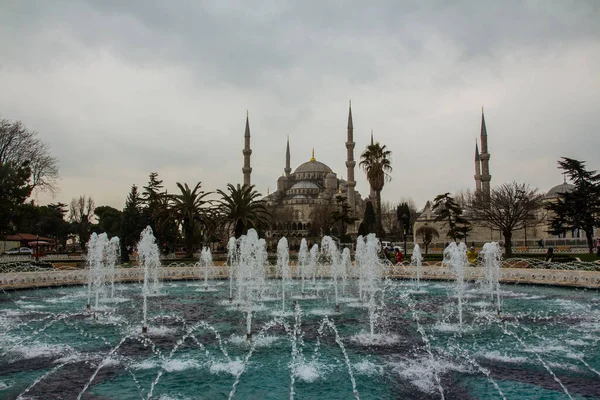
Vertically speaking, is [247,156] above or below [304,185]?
above

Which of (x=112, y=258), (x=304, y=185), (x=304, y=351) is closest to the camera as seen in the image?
(x=304, y=351)

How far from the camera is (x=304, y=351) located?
721 cm

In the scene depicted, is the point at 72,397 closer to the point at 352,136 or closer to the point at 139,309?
the point at 139,309

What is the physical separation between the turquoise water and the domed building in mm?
40903

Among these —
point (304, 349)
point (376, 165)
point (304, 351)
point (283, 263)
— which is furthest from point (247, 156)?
point (304, 351)

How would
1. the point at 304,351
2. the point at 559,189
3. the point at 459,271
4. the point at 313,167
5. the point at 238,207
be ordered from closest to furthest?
1. the point at 304,351
2. the point at 459,271
3. the point at 238,207
4. the point at 559,189
5. the point at 313,167

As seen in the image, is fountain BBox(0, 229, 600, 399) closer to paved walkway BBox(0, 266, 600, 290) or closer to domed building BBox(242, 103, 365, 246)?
paved walkway BBox(0, 266, 600, 290)

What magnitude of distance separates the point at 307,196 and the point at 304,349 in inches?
2694

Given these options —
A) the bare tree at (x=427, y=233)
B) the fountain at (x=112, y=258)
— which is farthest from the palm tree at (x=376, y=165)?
the fountain at (x=112, y=258)

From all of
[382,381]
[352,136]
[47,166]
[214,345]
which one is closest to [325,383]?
[382,381]

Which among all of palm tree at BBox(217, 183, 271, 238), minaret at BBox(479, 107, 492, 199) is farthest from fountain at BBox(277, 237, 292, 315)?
minaret at BBox(479, 107, 492, 199)

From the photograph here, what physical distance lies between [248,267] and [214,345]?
30.5 ft

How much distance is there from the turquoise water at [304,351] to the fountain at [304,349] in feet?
0.08

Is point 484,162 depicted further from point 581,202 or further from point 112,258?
point 112,258
